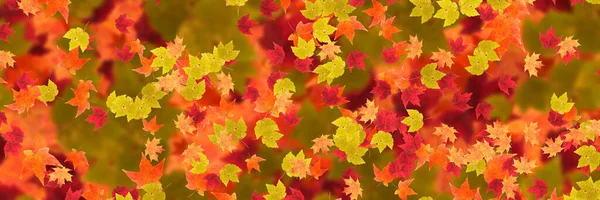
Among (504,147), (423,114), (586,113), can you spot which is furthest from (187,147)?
(586,113)

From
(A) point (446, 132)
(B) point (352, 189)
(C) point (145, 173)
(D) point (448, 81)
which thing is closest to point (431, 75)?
(D) point (448, 81)

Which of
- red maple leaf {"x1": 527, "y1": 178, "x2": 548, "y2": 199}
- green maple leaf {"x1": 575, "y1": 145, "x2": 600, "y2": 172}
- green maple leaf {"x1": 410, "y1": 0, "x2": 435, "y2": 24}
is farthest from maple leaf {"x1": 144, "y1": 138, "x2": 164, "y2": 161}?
green maple leaf {"x1": 575, "y1": 145, "x2": 600, "y2": 172}

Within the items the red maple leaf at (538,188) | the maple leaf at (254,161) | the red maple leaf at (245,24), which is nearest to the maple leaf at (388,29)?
the red maple leaf at (245,24)

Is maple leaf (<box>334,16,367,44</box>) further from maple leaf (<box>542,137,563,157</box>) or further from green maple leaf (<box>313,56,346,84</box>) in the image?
maple leaf (<box>542,137,563,157</box>)

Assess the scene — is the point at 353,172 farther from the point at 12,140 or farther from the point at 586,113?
the point at 12,140

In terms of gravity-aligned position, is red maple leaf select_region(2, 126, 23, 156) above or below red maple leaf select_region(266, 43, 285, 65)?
below
